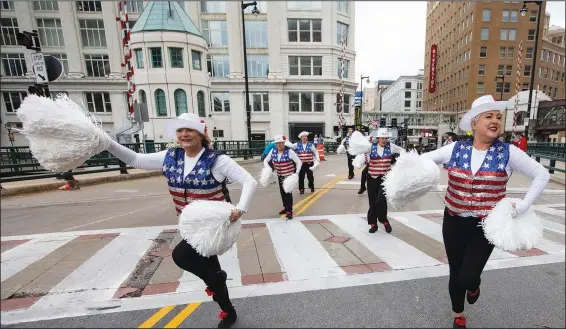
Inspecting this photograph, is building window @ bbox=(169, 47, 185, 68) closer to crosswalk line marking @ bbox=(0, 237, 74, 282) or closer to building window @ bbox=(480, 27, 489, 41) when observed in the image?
crosswalk line marking @ bbox=(0, 237, 74, 282)

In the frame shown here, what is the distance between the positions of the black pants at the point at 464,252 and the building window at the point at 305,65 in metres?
26.8

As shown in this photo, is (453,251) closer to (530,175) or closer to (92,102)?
(530,175)

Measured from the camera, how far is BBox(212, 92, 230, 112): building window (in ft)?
89.7

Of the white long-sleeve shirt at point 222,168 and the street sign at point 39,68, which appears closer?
the white long-sleeve shirt at point 222,168

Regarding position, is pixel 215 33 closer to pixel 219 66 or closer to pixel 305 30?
pixel 219 66

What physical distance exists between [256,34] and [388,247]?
89.0ft

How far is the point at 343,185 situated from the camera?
941 cm

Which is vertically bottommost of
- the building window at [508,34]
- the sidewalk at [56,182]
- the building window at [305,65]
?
the sidewalk at [56,182]

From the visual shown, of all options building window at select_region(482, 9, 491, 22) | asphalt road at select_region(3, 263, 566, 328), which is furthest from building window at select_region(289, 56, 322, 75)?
building window at select_region(482, 9, 491, 22)

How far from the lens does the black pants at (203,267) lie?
2350 millimetres

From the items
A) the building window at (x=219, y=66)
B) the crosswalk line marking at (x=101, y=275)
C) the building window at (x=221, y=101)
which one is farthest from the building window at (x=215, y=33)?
the crosswalk line marking at (x=101, y=275)

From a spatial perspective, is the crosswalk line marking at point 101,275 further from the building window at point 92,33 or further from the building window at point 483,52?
the building window at point 483,52

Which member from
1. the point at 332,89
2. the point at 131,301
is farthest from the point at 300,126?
the point at 131,301

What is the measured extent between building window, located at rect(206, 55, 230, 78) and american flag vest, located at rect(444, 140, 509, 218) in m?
27.5
